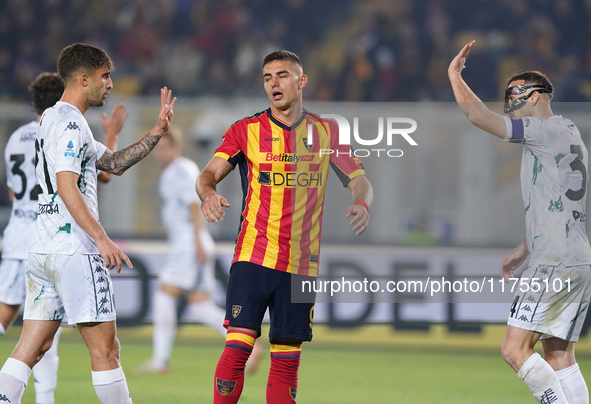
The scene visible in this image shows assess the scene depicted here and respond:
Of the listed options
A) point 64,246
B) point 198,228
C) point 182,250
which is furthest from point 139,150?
point 182,250

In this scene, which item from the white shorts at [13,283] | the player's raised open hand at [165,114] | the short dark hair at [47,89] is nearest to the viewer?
the player's raised open hand at [165,114]

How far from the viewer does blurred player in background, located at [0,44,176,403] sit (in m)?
3.60

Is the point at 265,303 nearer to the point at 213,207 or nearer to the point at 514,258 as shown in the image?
the point at 213,207

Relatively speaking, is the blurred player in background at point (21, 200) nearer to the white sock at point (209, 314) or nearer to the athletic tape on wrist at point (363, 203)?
the athletic tape on wrist at point (363, 203)

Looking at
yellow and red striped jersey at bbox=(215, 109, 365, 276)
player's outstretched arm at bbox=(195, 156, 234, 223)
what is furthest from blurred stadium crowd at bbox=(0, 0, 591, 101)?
player's outstretched arm at bbox=(195, 156, 234, 223)

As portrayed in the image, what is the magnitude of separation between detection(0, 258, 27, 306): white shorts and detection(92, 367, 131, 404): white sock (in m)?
1.59

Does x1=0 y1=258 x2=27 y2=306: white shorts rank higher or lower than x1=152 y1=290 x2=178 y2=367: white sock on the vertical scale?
higher

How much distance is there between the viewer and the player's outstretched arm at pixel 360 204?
12.2 ft

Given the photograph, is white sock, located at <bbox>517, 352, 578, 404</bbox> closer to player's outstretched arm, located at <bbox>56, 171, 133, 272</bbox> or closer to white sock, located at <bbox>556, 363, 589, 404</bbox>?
white sock, located at <bbox>556, 363, 589, 404</bbox>

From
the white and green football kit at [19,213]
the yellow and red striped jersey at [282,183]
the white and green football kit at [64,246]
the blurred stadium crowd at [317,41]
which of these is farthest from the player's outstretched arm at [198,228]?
the blurred stadium crowd at [317,41]

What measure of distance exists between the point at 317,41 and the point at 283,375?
10290 millimetres

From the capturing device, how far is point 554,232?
3910 mm

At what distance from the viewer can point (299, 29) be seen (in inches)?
528

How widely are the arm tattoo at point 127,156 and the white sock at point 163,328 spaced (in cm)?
312
